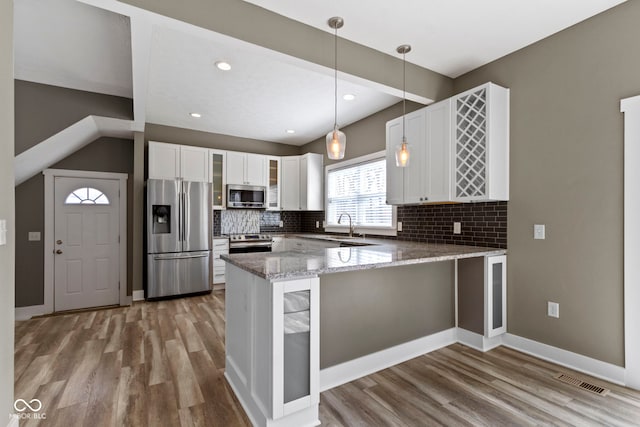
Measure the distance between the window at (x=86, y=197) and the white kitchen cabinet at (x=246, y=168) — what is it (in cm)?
185

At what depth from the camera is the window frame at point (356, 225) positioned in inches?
165

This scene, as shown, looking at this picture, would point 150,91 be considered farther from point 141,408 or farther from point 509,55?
point 509,55

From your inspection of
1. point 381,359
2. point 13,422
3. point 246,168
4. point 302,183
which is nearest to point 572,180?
point 381,359

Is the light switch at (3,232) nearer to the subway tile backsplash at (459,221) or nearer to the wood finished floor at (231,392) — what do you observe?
the wood finished floor at (231,392)

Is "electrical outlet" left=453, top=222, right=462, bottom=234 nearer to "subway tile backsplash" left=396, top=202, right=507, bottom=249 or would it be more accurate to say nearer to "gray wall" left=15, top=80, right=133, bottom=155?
"subway tile backsplash" left=396, top=202, right=507, bottom=249

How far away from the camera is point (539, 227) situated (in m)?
2.71

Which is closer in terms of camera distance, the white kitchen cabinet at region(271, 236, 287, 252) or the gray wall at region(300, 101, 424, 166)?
the gray wall at region(300, 101, 424, 166)

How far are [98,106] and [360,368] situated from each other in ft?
13.7

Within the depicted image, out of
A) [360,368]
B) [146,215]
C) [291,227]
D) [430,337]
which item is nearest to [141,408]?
[360,368]

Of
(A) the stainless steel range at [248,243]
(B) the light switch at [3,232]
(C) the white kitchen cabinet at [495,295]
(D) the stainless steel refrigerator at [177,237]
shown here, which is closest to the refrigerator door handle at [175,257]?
(D) the stainless steel refrigerator at [177,237]

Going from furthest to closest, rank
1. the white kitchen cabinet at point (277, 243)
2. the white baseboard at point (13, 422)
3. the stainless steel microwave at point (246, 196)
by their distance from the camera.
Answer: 1. the white kitchen cabinet at point (277, 243)
2. the stainless steel microwave at point (246, 196)
3. the white baseboard at point (13, 422)

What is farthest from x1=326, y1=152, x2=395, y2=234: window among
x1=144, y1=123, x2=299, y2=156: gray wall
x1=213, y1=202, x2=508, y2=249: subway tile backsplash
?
x1=144, y1=123, x2=299, y2=156: gray wall

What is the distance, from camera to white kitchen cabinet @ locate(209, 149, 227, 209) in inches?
210

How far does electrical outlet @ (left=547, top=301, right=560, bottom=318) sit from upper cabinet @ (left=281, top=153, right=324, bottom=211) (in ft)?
12.2
